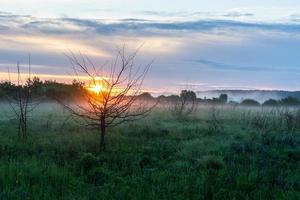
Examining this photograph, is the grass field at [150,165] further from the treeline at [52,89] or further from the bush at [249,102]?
the bush at [249,102]

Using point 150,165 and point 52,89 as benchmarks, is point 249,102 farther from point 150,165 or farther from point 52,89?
point 150,165

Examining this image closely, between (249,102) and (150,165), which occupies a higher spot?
(249,102)

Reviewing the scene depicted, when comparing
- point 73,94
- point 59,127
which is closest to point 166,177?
point 59,127

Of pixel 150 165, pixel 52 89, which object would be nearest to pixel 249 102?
pixel 52 89

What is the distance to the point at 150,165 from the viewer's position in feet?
43.3

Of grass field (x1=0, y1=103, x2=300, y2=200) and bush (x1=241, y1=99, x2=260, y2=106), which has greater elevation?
bush (x1=241, y1=99, x2=260, y2=106)

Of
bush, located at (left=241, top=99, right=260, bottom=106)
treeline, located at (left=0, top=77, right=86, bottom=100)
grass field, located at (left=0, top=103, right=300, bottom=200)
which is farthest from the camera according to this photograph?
bush, located at (left=241, top=99, right=260, bottom=106)

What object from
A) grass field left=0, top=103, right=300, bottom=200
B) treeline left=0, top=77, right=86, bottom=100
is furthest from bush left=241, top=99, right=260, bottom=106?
grass field left=0, top=103, right=300, bottom=200

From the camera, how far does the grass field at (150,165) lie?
10.2m

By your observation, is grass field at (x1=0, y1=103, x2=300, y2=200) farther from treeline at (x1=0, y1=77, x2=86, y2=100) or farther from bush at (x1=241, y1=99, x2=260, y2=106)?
bush at (x1=241, y1=99, x2=260, y2=106)

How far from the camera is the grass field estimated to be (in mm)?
10227

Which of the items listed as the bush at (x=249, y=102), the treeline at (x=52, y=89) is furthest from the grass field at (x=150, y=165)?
the bush at (x=249, y=102)

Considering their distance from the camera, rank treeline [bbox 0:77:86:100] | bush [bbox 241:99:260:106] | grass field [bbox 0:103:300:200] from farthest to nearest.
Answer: bush [bbox 241:99:260:106], treeline [bbox 0:77:86:100], grass field [bbox 0:103:300:200]

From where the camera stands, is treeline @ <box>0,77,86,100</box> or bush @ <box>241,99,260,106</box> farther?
bush @ <box>241,99,260,106</box>
